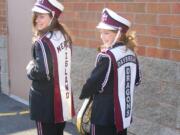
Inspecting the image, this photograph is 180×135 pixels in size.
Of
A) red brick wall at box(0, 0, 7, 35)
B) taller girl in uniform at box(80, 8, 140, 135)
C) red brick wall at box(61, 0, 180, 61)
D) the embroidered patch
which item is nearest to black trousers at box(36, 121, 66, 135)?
taller girl in uniform at box(80, 8, 140, 135)

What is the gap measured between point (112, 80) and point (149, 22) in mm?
1313

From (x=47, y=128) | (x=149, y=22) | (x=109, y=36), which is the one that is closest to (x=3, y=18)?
(x=149, y=22)

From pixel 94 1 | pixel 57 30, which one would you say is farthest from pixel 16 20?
pixel 57 30

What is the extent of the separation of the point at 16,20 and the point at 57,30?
11.2 ft

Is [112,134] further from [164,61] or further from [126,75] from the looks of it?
[164,61]

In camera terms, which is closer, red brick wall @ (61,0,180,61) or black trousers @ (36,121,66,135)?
black trousers @ (36,121,66,135)

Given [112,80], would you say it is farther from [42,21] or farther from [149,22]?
[149,22]

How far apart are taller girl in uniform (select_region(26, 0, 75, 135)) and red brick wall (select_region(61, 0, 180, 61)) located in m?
1.00

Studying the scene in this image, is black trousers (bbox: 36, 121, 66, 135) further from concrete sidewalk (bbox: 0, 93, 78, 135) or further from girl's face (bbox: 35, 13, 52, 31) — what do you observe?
concrete sidewalk (bbox: 0, 93, 78, 135)

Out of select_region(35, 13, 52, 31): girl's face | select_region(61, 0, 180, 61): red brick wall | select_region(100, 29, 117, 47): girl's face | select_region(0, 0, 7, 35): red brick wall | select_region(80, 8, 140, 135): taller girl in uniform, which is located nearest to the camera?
select_region(80, 8, 140, 135): taller girl in uniform

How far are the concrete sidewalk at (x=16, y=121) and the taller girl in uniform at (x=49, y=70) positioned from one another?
178 centimetres

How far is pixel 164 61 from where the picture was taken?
4.60 metres

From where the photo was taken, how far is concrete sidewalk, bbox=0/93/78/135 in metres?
5.96

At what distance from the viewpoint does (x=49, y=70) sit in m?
4.03
